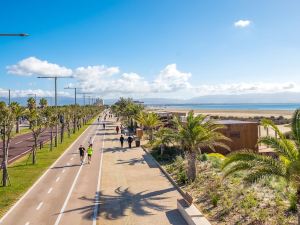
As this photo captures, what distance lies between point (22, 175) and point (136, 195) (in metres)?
10.8

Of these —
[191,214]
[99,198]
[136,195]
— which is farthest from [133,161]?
[191,214]

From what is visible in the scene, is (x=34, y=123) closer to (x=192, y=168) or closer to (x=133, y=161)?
(x=133, y=161)

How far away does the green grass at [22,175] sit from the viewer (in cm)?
1980

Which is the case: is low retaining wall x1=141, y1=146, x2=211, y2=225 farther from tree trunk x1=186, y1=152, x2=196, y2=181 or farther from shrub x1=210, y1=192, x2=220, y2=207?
tree trunk x1=186, y1=152, x2=196, y2=181

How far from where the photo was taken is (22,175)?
26.2 metres

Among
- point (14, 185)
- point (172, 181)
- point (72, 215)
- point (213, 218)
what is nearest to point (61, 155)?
point (14, 185)

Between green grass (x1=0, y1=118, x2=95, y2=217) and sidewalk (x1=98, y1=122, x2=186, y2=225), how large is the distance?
4963 mm

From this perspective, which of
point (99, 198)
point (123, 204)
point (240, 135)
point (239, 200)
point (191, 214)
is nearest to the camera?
point (191, 214)

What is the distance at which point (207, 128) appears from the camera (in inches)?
943

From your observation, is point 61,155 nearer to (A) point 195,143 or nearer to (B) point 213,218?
(A) point 195,143

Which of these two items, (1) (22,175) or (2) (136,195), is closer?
(2) (136,195)

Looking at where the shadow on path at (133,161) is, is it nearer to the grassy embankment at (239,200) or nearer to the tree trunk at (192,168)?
the grassy embankment at (239,200)

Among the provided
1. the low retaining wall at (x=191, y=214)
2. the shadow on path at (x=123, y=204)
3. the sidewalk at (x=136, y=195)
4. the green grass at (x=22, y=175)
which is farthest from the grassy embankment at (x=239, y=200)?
the green grass at (x=22, y=175)

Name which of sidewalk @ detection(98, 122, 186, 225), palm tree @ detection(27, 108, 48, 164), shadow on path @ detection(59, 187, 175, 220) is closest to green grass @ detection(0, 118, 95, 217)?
palm tree @ detection(27, 108, 48, 164)
